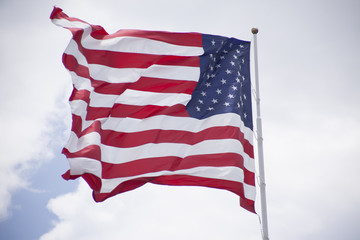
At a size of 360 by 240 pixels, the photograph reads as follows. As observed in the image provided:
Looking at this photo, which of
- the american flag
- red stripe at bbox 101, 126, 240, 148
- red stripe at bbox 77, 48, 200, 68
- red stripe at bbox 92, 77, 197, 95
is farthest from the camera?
red stripe at bbox 77, 48, 200, 68

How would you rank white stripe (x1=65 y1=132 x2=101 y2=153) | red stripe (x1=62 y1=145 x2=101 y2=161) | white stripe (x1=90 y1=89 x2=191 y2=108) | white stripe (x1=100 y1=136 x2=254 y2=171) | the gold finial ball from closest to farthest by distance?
1. red stripe (x1=62 y1=145 x2=101 y2=161)
2. white stripe (x1=65 y1=132 x2=101 y2=153)
3. white stripe (x1=100 y1=136 x2=254 y2=171)
4. white stripe (x1=90 y1=89 x2=191 y2=108)
5. the gold finial ball

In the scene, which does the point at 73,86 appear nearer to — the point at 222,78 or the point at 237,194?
the point at 222,78

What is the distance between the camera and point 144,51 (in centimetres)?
1332

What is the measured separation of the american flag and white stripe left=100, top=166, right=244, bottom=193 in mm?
28

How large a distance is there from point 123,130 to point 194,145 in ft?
7.05

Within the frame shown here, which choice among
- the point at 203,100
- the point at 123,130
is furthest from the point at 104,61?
the point at 203,100

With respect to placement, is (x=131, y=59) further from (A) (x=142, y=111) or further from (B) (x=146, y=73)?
(A) (x=142, y=111)

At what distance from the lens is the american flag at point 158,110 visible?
38.2 ft

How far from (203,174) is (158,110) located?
248cm

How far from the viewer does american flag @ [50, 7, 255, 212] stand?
11648mm

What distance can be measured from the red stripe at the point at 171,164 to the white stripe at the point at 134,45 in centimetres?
350

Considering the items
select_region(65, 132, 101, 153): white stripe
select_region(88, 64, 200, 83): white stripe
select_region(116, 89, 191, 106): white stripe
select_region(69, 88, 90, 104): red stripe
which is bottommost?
select_region(65, 132, 101, 153): white stripe

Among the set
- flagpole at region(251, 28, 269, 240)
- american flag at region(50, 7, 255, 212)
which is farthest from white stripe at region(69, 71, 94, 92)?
flagpole at region(251, 28, 269, 240)

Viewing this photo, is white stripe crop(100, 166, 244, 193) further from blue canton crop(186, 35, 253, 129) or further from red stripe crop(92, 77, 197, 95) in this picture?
red stripe crop(92, 77, 197, 95)
